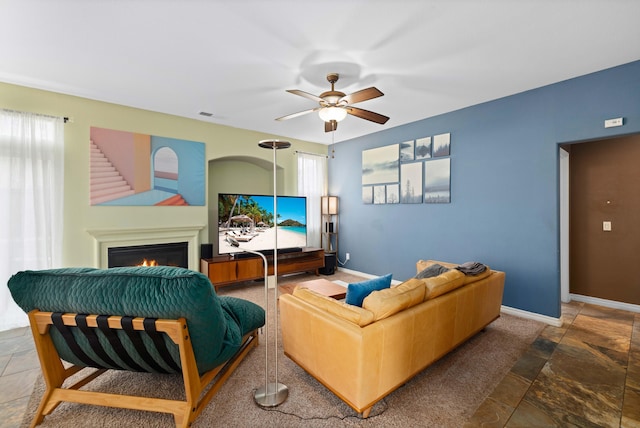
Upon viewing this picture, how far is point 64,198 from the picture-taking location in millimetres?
3482

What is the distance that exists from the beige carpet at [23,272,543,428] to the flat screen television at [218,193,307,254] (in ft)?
7.88

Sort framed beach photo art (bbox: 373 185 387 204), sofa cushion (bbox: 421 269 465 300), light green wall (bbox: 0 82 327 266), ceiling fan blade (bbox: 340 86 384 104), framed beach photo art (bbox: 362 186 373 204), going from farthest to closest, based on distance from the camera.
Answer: framed beach photo art (bbox: 362 186 373 204) → framed beach photo art (bbox: 373 185 387 204) → light green wall (bbox: 0 82 327 266) → ceiling fan blade (bbox: 340 86 384 104) → sofa cushion (bbox: 421 269 465 300)

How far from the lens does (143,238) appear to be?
4.00 meters

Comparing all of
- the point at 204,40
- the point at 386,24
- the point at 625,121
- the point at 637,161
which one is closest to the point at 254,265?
the point at 204,40

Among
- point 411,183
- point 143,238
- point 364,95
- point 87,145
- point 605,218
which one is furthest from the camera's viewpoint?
point 411,183

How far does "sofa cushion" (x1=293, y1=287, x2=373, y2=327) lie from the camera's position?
1.73 m

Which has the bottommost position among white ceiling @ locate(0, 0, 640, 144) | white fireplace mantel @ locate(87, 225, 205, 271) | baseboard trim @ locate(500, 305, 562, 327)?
baseboard trim @ locate(500, 305, 562, 327)

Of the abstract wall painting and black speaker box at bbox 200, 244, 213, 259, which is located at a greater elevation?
the abstract wall painting

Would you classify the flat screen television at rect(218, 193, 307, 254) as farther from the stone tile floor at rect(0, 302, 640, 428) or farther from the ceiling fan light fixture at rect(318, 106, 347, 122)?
the stone tile floor at rect(0, 302, 640, 428)

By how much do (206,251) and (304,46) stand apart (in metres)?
3.32

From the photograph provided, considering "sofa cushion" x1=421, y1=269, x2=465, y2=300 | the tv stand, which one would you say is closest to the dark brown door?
"sofa cushion" x1=421, y1=269, x2=465, y2=300

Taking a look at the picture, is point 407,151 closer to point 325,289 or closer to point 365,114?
point 365,114

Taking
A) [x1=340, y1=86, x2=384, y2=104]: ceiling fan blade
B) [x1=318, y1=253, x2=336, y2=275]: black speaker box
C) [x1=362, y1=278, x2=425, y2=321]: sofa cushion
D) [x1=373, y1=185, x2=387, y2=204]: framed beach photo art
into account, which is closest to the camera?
[x1=362, y1=278, x2=425, y2=321]: sofa cushion

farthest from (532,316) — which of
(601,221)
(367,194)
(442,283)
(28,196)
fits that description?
(28,196)
